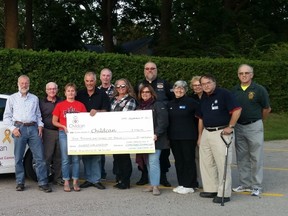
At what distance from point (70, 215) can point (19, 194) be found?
153cm

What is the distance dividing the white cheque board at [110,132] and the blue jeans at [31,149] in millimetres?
497

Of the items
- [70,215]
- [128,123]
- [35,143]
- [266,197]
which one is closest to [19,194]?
[35,143]

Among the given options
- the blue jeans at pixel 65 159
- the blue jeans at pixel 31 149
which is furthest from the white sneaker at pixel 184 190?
the blue jeans at pixel 31 149

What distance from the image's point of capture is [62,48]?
118 feet

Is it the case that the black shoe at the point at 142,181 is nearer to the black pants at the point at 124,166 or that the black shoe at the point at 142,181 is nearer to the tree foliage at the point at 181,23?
the black pants at the point at 124,166

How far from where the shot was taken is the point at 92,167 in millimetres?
7715

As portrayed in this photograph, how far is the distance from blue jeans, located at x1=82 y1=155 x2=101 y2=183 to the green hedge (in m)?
6.22

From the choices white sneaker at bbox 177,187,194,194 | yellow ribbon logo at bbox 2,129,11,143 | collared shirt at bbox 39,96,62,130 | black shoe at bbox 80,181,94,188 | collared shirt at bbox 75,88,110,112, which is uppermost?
collared shirt at bbox 75,88,110,112

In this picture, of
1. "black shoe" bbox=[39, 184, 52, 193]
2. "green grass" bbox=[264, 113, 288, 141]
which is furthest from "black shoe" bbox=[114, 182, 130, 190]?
"green grass" bbox=[264, 113, 288, 141]

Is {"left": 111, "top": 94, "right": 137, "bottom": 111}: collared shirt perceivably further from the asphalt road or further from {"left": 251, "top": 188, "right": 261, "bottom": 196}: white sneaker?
{"left": 251, "top": 188, "right": 261, "bottom": 196}: white sneaker

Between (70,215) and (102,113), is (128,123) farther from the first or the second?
(70,215)

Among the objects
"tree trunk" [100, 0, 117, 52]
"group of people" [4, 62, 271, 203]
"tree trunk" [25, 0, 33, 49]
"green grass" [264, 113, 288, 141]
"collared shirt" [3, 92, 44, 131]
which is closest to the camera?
"group of people" [4, 62, 271, 203]

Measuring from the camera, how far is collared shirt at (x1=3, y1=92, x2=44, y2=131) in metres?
7.26

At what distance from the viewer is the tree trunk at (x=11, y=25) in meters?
19.8
